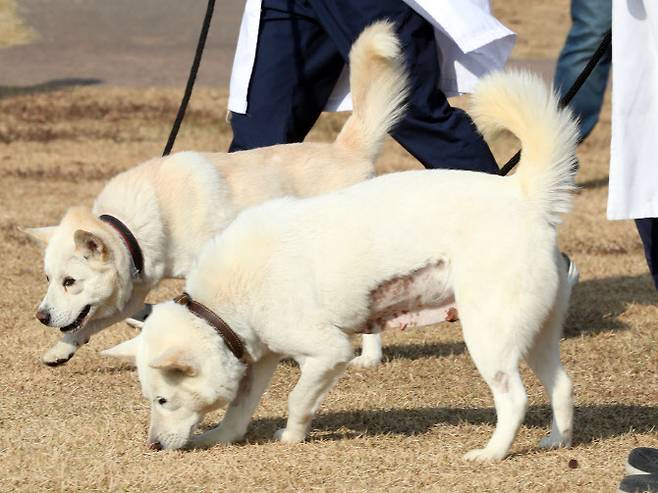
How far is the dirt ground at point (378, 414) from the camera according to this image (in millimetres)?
3438

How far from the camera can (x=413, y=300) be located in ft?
11.8

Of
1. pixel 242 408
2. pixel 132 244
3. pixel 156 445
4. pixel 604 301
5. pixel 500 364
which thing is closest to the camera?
pixel 500 364

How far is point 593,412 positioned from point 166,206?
1634 mm

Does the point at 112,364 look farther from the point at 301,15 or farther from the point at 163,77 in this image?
the point at 163,77

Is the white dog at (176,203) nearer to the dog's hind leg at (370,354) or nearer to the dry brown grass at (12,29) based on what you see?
the dog's hind leg at (370,354)

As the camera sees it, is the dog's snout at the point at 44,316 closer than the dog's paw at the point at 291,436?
No

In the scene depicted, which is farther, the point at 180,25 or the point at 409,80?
the point at 180,25

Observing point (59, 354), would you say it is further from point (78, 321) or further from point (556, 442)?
point (556, 442)

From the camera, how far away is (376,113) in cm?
471

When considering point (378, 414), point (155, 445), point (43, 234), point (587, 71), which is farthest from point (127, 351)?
point (587, 71)

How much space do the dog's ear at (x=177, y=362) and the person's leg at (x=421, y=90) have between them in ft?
5.37

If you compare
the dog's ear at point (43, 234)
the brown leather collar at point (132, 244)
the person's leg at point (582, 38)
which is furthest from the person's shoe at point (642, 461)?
the person's leg at point (582, 38)

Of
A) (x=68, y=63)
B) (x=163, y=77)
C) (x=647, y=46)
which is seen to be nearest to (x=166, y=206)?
(x=647, y=46)

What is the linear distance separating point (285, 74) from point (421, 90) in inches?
21.7
